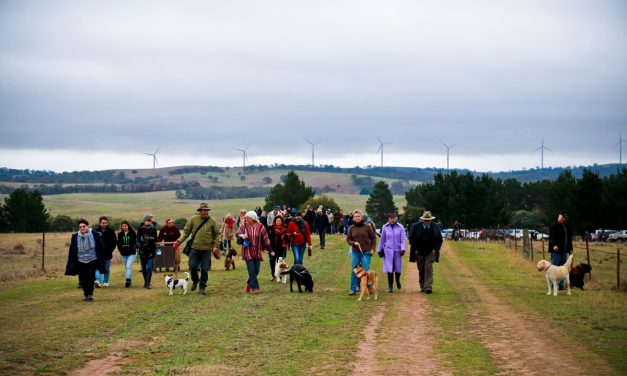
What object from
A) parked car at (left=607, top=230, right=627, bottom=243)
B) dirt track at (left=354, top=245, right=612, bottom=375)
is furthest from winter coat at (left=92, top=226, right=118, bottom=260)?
parked car at (left=607, top=230, right=627, bottom=243)

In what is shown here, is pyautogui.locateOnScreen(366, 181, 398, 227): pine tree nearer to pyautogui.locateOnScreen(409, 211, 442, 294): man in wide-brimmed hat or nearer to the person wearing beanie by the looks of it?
pyautogui.locateOnScreen(409, 211, 442, 294): man in wide-brimmed hat

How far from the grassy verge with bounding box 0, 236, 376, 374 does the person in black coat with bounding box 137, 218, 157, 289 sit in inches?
20.3

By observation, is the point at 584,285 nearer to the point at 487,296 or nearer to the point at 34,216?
the point at 487,296

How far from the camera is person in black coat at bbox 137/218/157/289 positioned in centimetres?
2191

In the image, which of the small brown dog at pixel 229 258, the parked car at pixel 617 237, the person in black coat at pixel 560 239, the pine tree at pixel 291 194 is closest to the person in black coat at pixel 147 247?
the small brown dog at pixel 229 258

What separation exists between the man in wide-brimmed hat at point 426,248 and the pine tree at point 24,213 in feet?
285

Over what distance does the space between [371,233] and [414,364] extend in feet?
30.6

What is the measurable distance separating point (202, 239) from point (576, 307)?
867 cm

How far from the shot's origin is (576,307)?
1781 cm

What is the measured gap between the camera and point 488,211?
101 m

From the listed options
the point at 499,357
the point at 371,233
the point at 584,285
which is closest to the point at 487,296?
the point at 371,233

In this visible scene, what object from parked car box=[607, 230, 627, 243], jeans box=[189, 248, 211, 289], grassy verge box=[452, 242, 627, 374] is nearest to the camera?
grassy verge box=[452, 242, 627, 374]

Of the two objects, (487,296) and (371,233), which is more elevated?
(371,233)

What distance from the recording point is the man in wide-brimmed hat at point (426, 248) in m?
20.4
